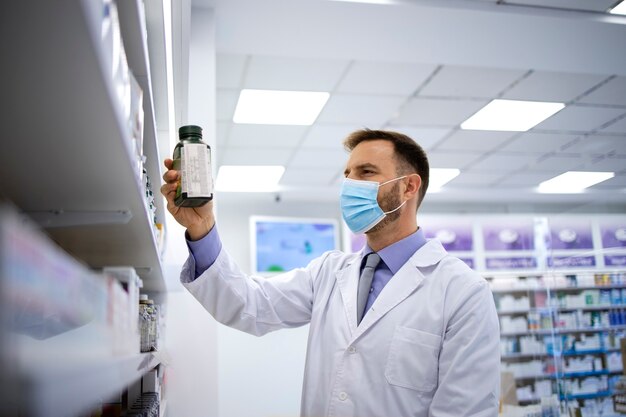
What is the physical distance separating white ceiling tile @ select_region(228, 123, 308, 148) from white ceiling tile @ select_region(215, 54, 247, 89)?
975mm

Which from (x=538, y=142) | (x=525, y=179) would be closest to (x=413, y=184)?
(x=538, y=142)

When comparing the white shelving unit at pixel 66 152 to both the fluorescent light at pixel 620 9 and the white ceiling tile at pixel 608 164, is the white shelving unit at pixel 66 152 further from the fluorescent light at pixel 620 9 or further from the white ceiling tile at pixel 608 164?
the white ceiling tile at pixel 608 164

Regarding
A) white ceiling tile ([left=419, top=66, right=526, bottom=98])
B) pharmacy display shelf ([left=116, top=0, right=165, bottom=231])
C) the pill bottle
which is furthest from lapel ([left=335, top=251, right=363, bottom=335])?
white ceiling tile ([left=419, top=66, right=526, bottom=98])

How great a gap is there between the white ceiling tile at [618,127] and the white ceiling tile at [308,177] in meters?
3.52

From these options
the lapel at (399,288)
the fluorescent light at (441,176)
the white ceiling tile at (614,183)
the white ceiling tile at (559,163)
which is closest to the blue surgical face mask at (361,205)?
the lapel at (399,288)

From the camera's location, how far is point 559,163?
7.60 m

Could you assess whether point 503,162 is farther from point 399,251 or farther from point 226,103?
point 399,251

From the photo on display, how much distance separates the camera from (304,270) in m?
2.24

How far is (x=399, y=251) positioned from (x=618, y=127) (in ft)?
18.3

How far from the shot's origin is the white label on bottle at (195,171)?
117 cm

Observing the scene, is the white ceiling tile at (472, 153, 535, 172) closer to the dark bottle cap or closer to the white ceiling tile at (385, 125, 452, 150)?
the white ceiling tile at (385, 125, 452, 150)

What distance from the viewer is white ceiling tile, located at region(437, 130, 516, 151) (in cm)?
626

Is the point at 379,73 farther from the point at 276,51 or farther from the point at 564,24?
the point at 564,24

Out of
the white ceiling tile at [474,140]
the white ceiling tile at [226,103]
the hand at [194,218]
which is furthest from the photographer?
the white ceiling tile at [474,140]
